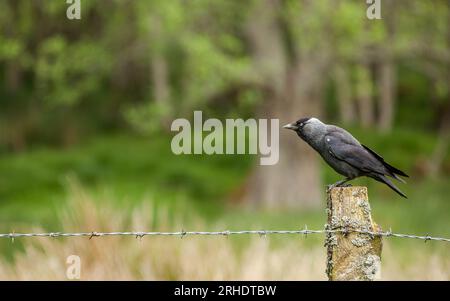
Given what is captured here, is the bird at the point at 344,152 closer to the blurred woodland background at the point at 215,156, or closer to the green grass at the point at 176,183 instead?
the blurred woodland background at the point at 215,156

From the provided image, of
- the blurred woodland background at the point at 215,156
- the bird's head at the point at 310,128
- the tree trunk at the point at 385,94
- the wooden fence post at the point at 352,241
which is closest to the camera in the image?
the wooden fence post at the point at 352,241

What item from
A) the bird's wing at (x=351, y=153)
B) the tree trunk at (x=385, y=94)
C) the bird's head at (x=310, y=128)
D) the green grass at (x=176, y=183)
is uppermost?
the tree trunk at (x=385, y=94)

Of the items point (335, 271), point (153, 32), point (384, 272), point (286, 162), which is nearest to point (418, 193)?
point (286, 162)

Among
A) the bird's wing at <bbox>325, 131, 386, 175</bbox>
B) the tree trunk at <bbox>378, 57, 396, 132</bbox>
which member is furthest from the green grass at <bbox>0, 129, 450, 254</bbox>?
the bird's wing at <bbox>325, 131, 386, 175</bbox>

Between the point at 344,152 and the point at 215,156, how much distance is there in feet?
73.6

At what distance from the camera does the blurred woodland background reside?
35.8 ft

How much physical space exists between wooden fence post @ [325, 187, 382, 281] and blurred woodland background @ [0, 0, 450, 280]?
394cm

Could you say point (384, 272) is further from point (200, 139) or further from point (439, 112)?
point (439, 112)

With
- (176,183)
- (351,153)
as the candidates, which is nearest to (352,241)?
(351,153)

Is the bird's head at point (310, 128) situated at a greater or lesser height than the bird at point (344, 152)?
greater

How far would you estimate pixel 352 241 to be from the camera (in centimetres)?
610

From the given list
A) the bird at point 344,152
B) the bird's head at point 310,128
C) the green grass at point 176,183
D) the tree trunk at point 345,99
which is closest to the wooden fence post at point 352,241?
the bird at point 344,152

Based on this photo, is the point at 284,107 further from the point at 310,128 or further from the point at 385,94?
the point at 310,128

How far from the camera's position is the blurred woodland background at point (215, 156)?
10.9m
